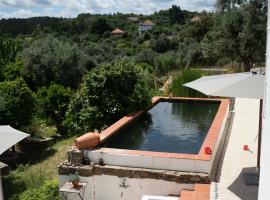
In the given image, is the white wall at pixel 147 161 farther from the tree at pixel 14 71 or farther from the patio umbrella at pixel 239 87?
the tree at pixel 14 71

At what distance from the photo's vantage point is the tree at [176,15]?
76562 millimetres

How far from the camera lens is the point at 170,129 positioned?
956 centimetres

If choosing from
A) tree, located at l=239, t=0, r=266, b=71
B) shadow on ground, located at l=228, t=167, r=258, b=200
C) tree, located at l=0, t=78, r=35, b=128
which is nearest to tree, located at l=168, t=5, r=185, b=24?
tree, located at l=239, t=0, r=266, b=71

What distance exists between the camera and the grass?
8.93 m

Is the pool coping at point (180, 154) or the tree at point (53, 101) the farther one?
the tree at point (53, 101)

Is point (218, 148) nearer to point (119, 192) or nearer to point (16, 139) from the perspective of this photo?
point (119, 192)

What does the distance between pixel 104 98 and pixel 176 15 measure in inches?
2856

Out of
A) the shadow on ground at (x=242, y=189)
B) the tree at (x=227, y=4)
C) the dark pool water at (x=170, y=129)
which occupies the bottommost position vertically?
the shadow on ground at (x=242, y=189)

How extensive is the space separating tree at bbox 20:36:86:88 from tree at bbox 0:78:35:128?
433 inches

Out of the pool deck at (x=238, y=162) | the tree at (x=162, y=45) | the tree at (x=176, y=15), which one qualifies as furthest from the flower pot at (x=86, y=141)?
the tree at (x=176, y=15)

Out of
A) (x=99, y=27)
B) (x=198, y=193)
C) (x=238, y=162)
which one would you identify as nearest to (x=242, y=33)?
(x=238, y=162)

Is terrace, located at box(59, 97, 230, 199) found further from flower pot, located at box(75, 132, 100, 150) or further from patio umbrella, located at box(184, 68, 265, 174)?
patio umbrella, located at box(184, 68, 265, 174)

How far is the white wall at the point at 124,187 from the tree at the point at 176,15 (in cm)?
7088

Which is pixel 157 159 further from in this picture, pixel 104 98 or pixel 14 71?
pixel 14 71
